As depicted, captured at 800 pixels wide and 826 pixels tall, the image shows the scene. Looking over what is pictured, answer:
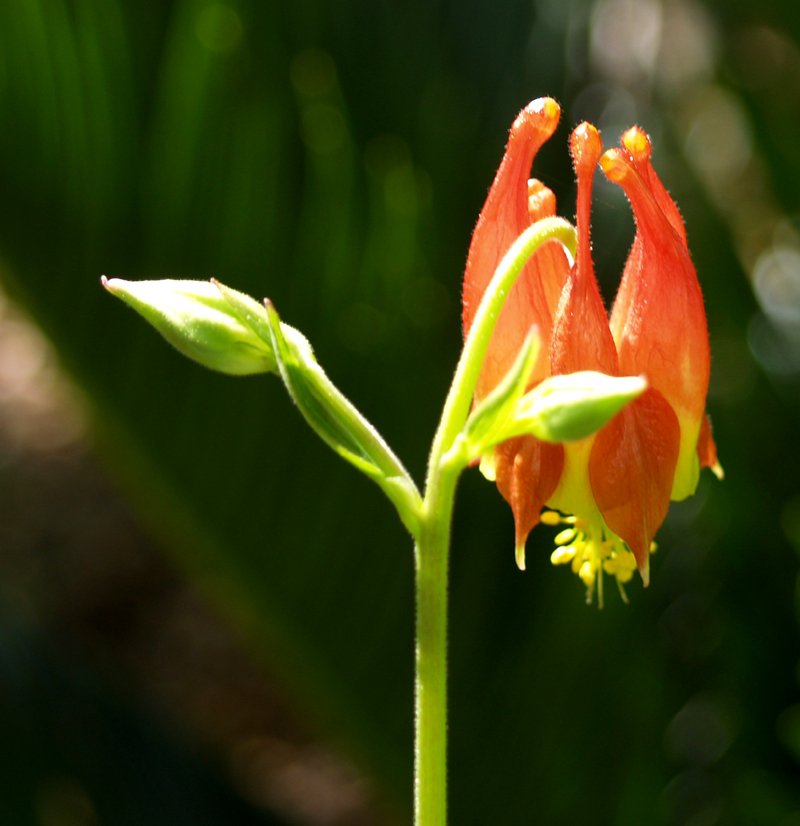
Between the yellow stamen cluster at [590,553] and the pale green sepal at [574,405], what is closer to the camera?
the pale green sepal at [574,405]

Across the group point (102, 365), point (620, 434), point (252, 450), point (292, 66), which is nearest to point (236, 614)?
point (252, 450)

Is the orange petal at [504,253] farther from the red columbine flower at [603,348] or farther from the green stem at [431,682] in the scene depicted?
the green stem at [431,682]

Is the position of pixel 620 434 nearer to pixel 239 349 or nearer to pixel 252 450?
pixel 239 349

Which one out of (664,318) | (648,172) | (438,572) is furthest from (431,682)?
(648,172)

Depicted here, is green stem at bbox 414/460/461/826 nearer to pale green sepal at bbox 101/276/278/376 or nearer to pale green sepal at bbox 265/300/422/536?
pale green sepal at bbox 265/300/422/536

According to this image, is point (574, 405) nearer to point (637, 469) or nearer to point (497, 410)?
point (497, 410)

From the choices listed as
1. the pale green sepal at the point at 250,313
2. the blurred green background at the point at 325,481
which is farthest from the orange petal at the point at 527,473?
the blurred green background at the point at 325,481

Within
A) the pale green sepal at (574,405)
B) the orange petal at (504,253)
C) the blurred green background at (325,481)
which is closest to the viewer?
the pale green sepal at (574,405)
